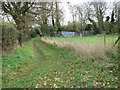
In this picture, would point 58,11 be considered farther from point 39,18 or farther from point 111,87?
point 111,87

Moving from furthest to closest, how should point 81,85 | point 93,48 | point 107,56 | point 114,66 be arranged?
1. point 93,48
2. point 107,56
3. point 114,66
4. point 81,85

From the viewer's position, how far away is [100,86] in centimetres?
371

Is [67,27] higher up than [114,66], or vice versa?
[67,27]

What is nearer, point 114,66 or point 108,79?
point 108,79

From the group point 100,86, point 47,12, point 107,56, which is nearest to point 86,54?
point 107,56

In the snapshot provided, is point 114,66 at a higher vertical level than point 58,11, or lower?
lower

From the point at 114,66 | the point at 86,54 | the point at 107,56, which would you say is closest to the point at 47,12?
the point at 86,54

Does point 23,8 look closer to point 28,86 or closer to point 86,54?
point 86,54

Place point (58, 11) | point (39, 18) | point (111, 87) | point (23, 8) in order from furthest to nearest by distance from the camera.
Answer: point (39, 18), point (23, 8), point (58, 11), point (111, 87)

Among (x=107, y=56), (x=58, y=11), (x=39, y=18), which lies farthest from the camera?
(x=39, y=18)

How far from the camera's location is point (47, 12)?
43.2ft

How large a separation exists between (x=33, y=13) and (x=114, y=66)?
44.2 feet

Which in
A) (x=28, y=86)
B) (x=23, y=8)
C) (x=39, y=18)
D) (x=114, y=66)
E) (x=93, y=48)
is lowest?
(x=28, y=86)

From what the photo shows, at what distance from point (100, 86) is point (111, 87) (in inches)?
14.7
